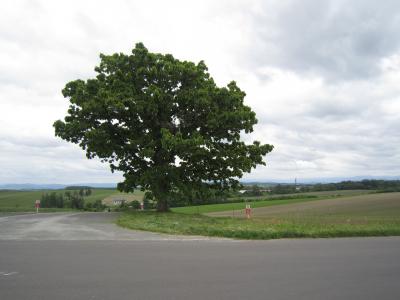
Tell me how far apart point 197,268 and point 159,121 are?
17.4m

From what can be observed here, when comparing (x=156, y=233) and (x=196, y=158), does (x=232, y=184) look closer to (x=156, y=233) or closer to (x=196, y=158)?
(x=196, y=158)

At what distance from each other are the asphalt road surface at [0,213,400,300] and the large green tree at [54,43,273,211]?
1105cm

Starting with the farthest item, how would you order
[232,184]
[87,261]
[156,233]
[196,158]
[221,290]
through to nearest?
[232,184]
[196,158]
[156,233]
[87,261]
[221,290]

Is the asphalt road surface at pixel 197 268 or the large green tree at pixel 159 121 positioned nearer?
the asphalt road surface at pixel 197 268

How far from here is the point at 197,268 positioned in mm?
8578

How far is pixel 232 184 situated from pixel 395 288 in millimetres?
19903

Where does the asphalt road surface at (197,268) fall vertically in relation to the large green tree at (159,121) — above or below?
below

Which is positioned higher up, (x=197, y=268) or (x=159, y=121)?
(x=159, y=121)

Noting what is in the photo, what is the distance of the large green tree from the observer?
23.8 m

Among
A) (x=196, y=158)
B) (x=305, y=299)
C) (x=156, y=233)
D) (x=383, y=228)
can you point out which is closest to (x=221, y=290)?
(x=305, y=299)

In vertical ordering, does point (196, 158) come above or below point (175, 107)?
below

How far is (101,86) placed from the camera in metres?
25.0

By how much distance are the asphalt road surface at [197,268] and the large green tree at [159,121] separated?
11.0 meters

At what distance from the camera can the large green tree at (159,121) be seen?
77.9ft
